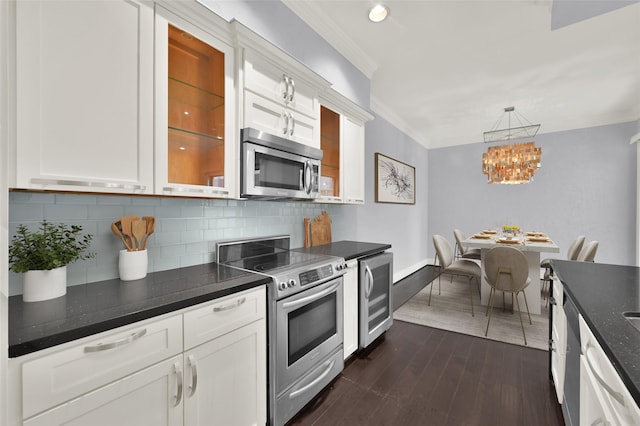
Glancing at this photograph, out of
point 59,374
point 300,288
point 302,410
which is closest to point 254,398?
point 302,410

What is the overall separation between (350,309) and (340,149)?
1432 millimetres

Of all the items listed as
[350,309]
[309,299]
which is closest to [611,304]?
[309,299]

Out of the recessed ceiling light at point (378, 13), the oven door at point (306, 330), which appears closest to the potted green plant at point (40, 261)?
the oven door at point (306, 330)

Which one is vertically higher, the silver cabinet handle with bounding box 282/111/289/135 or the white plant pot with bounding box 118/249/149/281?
the silver cabinet handle with bounding box 282/111/289/135

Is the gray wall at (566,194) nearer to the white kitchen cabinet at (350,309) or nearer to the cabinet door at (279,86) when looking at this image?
the white kitchen cabinet at (350,309)

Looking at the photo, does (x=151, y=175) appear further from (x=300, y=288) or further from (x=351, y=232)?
(x=351, y=232)

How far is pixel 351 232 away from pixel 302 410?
75.5 inches

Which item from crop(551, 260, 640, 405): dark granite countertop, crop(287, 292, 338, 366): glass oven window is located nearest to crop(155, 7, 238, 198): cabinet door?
crop(287, 292, 338, 366): glass oven window

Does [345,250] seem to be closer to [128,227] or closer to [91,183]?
[128,227]

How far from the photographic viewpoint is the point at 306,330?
174 cm

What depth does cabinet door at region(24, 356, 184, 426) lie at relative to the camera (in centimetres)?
85

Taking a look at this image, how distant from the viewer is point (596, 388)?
0.92 m

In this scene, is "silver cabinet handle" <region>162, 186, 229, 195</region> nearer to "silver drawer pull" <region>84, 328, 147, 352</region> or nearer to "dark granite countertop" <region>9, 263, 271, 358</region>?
"dark granite countertop" <region>9, 263, 271, 358</region>

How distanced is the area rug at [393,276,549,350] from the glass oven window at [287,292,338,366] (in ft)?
5.26
